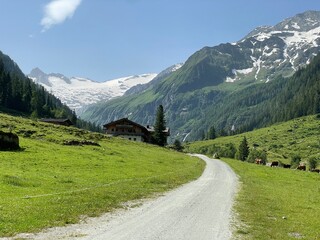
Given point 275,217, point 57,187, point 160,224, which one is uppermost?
point 275,217

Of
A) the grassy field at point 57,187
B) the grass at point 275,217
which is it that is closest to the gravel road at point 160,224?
the grass at point 275,217

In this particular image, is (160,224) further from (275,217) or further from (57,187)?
(57,187)

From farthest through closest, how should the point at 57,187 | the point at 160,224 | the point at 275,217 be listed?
the point at 57,187
the point at 275,217
the point at 160,224

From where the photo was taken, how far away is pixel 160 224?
881 inches

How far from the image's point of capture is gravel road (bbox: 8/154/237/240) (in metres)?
19.2

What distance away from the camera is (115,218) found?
78.3 feet

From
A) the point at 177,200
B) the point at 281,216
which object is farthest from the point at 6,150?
the point at 281,216

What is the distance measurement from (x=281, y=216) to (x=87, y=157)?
4351cm

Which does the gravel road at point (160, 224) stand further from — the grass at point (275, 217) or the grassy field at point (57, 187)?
the grassy field at point (57, 187)

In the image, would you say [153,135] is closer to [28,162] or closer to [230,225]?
[28,162]

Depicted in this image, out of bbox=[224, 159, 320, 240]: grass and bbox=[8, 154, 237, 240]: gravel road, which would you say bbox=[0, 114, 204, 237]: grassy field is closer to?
bbox=[8, 154, 237, 240]: gravel road

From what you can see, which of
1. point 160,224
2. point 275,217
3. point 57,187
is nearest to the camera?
point 160,224

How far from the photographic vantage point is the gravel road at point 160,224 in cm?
1925

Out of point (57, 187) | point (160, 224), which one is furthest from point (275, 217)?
point (57, 187)
